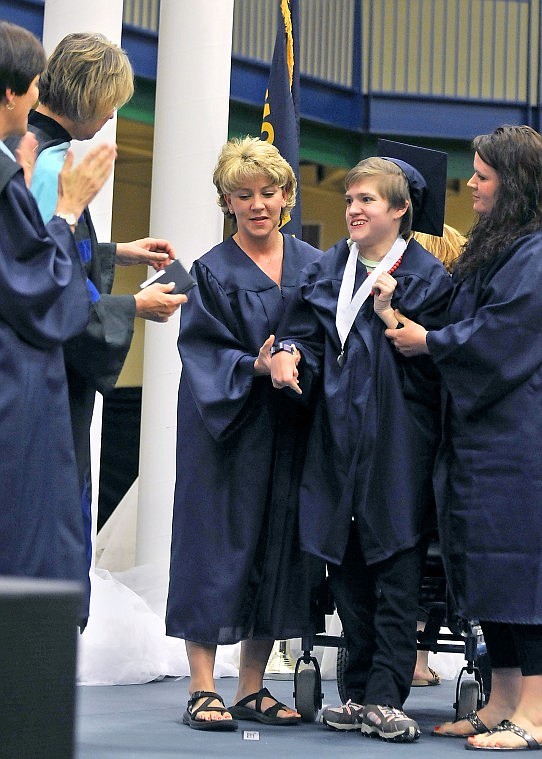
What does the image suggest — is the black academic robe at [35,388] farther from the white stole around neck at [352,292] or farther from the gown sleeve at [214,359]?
the white stole around neck at [352,292]

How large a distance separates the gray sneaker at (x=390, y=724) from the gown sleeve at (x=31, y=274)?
160 centimetres

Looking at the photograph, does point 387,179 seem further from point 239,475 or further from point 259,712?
point 259,712

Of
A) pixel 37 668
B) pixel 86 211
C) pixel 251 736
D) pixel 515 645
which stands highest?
pixel 86 211

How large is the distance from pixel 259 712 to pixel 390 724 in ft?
1.74

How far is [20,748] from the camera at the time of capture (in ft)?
4.75

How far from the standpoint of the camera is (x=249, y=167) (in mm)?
4227

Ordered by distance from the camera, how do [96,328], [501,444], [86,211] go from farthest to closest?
[501,444] < [86,211] < [96,328]

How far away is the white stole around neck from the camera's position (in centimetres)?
409

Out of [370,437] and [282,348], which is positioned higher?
[282,348]

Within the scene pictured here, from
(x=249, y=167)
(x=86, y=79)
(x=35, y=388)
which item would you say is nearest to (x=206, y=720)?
(x=35, y=388)

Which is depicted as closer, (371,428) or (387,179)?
(371,428)

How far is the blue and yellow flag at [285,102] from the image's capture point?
21.6ft

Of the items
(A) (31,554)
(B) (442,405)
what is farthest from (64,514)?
(B) (442,405)

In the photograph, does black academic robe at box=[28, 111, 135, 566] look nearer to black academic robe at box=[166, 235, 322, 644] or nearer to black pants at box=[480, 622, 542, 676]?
black academic robe at box=[166, 235, 322, 644]
